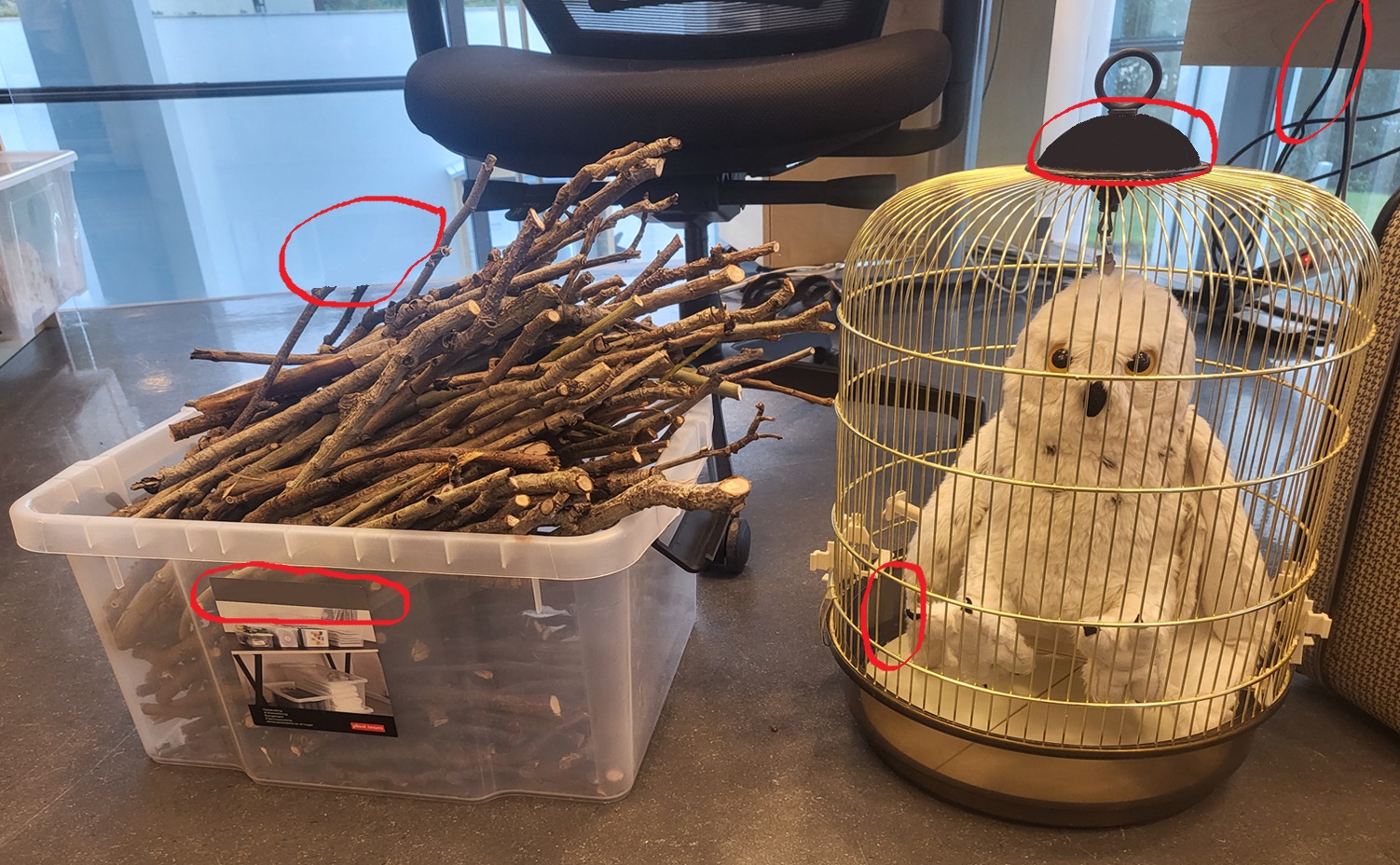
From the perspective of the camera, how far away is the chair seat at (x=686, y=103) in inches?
40.2

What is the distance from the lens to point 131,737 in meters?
0.91

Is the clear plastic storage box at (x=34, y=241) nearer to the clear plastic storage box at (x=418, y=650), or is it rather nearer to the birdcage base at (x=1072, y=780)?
the clear plastic storage box at (x=418, y=650)

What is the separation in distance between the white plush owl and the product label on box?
0.46 m

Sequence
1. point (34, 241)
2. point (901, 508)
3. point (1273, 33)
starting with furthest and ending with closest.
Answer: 1. point (34, 241)
2. point (1273, 33)
3. point (901, 508)

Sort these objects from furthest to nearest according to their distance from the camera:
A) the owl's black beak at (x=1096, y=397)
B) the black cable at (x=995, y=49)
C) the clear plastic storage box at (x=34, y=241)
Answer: the black cable at (x=995, y=49), the clear plastic storage box at (x=34, y=241), the owl's black beak at (x=1096, y=397)

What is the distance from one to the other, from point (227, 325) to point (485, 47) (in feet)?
4.51

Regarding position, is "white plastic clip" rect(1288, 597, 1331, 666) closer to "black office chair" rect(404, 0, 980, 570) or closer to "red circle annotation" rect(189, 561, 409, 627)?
"black office chair" rect(404, 0, 980, 570)

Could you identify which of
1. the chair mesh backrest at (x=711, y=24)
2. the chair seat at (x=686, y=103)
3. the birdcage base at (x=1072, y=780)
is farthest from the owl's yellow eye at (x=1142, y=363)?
the chair mesh backrest at (x=711, y=24)

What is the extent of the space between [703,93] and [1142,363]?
54cm

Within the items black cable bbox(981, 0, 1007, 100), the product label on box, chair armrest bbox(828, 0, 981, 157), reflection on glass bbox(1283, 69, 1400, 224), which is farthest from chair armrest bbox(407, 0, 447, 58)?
reflection on glass bbox(1283, 69, 1400, 224)

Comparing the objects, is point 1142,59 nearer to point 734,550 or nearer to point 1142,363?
point 1142,363

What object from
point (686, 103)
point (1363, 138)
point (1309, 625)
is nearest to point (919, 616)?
point (1309, 625)

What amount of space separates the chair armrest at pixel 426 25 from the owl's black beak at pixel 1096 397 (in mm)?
991

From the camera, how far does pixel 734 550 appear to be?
3.71 feet
